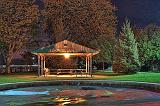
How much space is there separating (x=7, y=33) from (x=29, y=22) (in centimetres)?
307

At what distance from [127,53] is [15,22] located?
14867mm

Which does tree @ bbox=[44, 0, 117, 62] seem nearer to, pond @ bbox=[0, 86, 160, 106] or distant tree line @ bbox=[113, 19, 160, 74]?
distant tree line @ bbox=[113, 19, 160, 74]

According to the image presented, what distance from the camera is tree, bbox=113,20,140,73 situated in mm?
40188

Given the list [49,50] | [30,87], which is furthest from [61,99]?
[49,50]

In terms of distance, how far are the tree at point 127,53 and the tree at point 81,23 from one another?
909 cm

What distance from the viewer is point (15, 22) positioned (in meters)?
46.8

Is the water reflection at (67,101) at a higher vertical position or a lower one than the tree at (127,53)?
lower

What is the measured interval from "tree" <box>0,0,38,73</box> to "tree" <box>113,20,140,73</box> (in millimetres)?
12609

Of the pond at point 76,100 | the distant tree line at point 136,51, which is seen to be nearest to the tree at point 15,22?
the distant tree line at point 136,51

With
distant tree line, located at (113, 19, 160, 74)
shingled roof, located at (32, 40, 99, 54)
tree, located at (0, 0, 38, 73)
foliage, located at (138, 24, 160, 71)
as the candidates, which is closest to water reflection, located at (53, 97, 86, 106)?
shingled roof, located at (32, 40, 99, 54)

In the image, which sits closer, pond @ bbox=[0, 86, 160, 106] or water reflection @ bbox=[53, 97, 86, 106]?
pond @ bbox=[0, 86, 160, 106]

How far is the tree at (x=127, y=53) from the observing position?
40.2 meters

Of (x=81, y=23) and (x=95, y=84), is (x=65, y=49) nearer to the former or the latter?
(x=95, y=84)

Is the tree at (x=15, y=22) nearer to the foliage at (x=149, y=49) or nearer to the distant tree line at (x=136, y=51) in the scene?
the distant tree line at (x=136, y=51)
